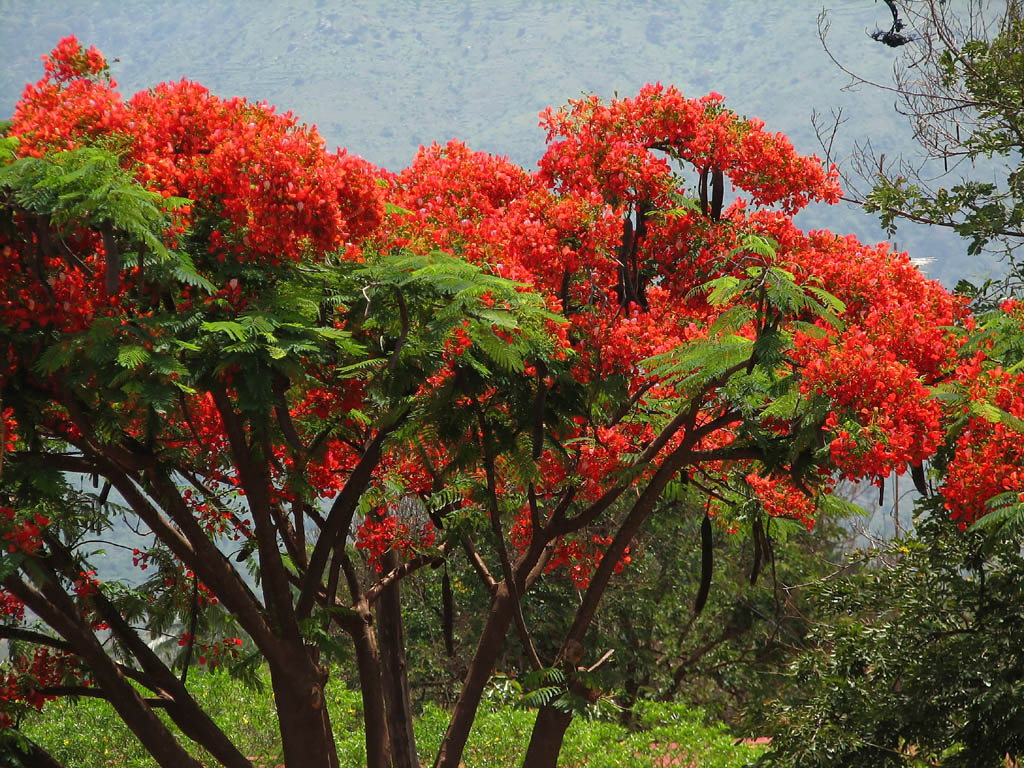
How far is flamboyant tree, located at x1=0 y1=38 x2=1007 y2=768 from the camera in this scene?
658cm

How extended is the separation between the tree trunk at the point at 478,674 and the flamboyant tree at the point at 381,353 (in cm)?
5

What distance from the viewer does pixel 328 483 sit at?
10.6m

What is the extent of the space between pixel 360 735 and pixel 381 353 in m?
8.55

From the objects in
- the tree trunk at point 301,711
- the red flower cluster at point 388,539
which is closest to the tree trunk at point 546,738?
the tree trunk at point 301,711

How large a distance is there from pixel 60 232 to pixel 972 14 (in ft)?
47.5

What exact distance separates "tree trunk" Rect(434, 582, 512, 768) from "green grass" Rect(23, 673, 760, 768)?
3089mm

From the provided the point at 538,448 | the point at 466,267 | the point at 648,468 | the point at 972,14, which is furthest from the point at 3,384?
the point at 972,14

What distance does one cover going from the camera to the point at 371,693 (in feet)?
36.6

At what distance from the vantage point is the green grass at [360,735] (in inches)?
501

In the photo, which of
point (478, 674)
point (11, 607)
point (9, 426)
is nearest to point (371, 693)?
point (478, 674)

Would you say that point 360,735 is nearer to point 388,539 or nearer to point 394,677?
point 394,677

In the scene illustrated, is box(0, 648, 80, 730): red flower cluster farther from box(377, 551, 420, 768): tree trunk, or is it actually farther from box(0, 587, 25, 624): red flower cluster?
box(377, 551, 420, 768): tree trunk

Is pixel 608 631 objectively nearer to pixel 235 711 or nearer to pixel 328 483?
pixel 235 711

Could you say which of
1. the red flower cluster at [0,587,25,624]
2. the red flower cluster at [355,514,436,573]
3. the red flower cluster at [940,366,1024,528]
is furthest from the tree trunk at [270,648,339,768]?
the red flower cluster at [940,366,1024,528]
